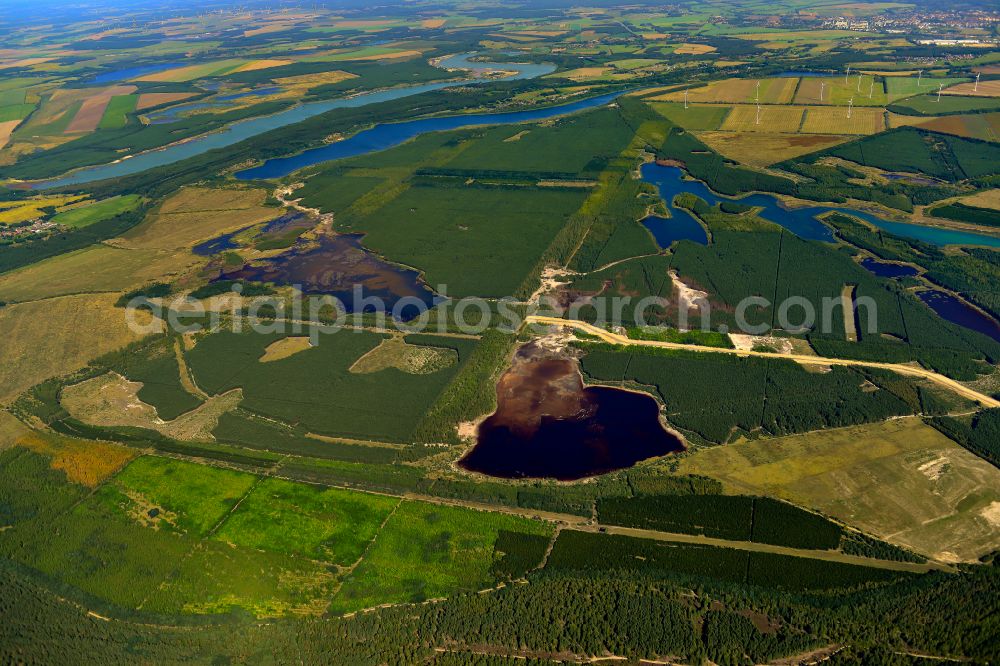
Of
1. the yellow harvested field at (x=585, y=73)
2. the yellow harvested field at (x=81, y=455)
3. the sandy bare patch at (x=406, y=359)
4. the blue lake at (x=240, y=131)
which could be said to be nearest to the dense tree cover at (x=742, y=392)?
the sandy bare patch at (x=406, y=359)

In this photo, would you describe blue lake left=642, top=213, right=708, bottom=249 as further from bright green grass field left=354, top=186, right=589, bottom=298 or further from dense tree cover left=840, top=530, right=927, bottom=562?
dense tree cover left=840, top=530, right=927, bottom=562

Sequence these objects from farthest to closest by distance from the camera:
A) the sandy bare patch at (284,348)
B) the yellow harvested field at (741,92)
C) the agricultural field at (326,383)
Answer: the yellow harvested field at (741,92) < the sandy bare patch at (284,348) < the agricultural field at (326,383)

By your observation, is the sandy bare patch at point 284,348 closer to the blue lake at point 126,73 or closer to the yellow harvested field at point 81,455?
the yellow harvested field at point 81,455

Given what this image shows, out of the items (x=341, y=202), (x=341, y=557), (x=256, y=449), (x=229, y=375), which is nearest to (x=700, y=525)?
(x=341, y=557)

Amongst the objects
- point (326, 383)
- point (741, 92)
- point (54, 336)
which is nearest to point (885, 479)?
point (326, 383)

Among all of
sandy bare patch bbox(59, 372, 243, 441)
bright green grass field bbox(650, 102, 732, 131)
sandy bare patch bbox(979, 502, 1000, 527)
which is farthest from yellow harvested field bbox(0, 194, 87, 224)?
sandy bare patch bbox(979, 502, 1000, 527)
